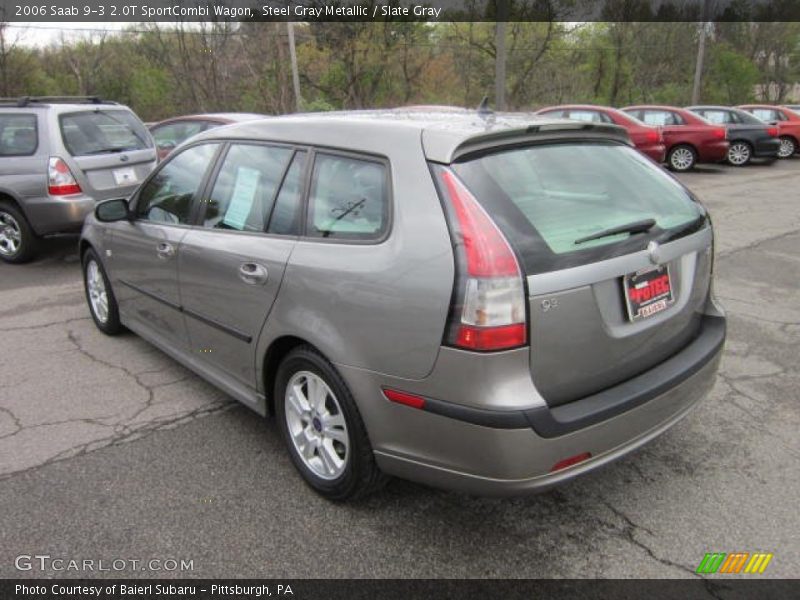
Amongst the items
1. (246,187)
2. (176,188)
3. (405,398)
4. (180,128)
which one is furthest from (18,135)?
(405,398)

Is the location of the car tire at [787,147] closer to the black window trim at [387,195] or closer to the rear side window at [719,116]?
the rear side window at [719,116]

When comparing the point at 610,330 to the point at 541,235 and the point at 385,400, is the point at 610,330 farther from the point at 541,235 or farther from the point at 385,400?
the point at 385,400

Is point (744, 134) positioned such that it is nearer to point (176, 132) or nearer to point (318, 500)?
point (176, 132)

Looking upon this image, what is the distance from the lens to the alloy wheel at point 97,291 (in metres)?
4.81

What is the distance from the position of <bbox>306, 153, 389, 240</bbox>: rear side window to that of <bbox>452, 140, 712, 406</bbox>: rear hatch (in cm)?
37

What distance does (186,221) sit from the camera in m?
3.59

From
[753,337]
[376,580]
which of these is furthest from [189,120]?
[376,580]

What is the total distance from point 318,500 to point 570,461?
1.16m

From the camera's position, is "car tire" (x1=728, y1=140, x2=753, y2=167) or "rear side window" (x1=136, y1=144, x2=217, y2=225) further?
"car tire" (x1=728, y1=140, x2=753, y2=167)

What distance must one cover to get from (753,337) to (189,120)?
8.65 meters

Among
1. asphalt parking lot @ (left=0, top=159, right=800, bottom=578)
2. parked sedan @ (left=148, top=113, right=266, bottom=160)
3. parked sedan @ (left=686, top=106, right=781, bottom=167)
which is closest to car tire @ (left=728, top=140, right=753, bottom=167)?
parked sedan @ (left=686, top=106, right=781, bottom=167)

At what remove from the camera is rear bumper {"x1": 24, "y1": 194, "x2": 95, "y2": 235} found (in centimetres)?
677

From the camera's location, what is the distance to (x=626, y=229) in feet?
8.22

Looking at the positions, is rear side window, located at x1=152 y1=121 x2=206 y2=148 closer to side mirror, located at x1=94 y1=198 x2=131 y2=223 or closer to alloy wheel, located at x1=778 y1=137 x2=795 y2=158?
side mirror, located at x1=94 y1=198 x2=131 y2=223
